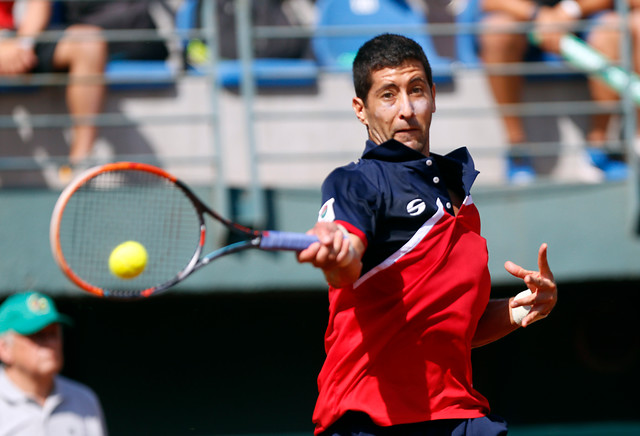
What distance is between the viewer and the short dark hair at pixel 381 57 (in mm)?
2760

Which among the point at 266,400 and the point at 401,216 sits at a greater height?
the point at 401,216

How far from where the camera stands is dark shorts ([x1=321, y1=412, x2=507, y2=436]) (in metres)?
2.60

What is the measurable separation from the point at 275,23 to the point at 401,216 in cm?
436

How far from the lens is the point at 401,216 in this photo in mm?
2584

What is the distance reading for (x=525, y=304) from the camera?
2789mm

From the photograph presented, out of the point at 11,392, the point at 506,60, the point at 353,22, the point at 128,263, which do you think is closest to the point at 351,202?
the point at 128,263

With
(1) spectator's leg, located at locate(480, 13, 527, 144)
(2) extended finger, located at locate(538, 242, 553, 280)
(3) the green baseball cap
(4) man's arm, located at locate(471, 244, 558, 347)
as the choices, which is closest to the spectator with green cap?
(3) the green baseball cap

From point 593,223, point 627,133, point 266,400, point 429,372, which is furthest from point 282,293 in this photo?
point 429,372

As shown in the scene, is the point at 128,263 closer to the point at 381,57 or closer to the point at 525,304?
the point at 381,57

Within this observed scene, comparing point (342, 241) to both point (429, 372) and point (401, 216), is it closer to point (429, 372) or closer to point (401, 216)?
point (401, 216)

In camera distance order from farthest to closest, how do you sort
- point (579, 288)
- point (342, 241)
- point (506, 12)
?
point (579, 288), point (506, 12), point (342, 241)

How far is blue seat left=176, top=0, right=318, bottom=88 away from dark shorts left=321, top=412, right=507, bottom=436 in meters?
3.94

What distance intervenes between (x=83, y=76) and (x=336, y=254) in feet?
13.6

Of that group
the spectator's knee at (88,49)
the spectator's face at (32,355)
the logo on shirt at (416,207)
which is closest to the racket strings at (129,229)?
the spectator's face at (32,355)
